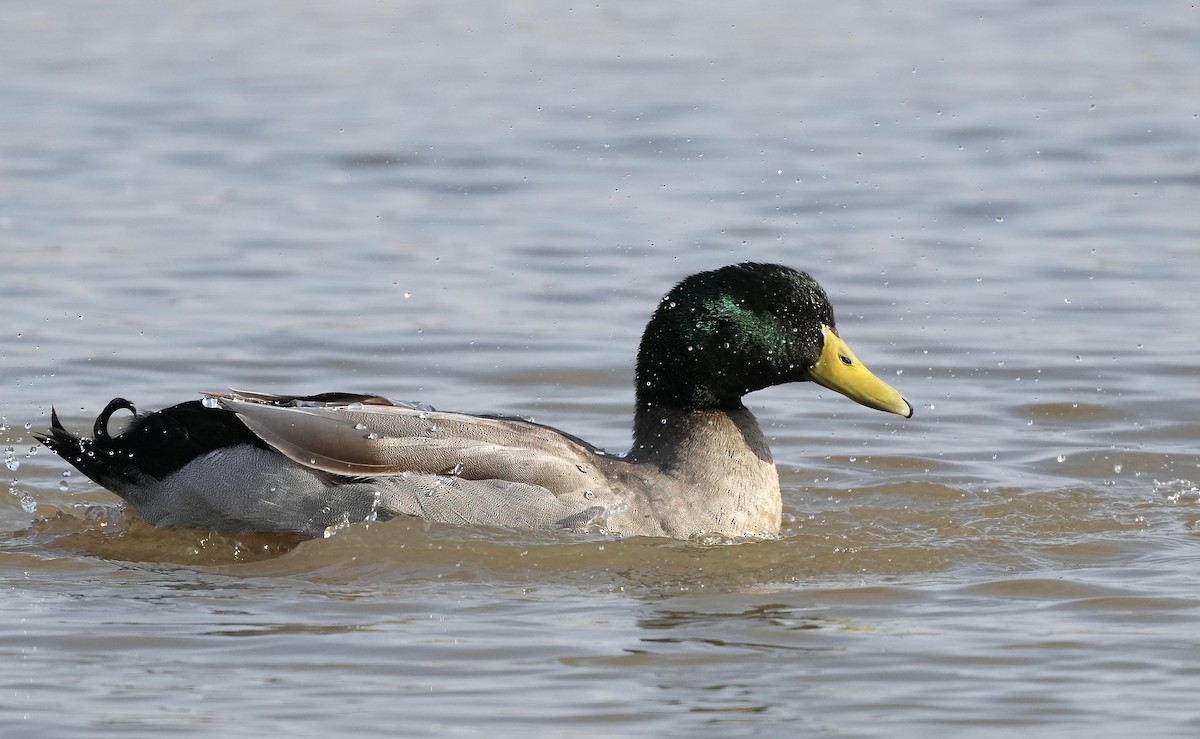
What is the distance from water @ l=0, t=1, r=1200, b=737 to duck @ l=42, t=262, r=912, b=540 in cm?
16

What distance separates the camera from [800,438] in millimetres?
11805

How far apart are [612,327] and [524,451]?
15.8 ft

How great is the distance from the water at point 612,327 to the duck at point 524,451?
16 centimetres

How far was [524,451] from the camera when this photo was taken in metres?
8.93

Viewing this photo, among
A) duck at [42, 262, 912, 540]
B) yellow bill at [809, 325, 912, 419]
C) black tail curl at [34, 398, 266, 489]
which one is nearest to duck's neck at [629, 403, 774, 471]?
duck at [42, 262, 912, 540]

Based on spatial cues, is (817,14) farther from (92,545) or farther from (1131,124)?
(92,545)

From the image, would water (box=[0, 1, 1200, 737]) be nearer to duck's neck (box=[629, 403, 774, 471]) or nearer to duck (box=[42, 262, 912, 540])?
duck (box=[42, 262, 912, 540])

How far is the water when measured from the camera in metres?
7.34

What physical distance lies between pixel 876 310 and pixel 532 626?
6.75 m

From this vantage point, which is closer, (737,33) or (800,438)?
(800,438)

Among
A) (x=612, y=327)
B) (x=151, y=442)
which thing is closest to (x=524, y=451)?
(x=151, y=442)

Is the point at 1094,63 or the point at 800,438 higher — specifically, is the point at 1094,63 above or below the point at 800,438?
above

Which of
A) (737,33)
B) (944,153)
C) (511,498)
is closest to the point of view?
(511,498)

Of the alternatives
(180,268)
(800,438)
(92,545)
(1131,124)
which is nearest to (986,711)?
(92,545)
